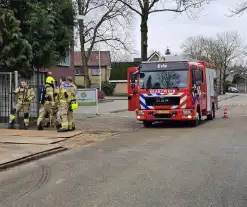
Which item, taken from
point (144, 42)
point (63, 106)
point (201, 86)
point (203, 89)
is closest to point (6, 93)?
point (63, 106)

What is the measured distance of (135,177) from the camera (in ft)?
24.9

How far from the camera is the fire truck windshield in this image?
17.1 m

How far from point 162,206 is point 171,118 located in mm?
11387

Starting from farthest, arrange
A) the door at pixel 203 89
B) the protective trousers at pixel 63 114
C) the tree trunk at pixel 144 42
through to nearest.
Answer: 1. the tree trunk at pixel 144 42
2. the door at pixel 203 89
3. the protective trousers at pixel 63 114

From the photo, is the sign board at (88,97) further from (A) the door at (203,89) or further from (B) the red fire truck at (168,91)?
(A) the door at (203,89)

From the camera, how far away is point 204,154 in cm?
999

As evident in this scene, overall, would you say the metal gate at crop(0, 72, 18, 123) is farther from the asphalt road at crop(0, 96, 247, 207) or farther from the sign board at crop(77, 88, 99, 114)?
the sign board at crop(77, 88, 99, 114)

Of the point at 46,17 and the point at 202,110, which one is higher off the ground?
the point at 46,17

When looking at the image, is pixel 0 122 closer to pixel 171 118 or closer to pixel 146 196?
pixel 171 118

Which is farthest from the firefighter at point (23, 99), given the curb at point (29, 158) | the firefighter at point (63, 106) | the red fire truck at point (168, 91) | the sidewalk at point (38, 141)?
the red fire truck at point (168, 91)

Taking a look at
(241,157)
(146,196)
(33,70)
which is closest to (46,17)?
(33,70)

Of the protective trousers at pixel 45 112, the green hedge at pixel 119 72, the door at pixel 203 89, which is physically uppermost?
the green hedge at pixel 119 72

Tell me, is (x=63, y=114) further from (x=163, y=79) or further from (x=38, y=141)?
(x=163, y=79)

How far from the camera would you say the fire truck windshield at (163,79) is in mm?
17078
